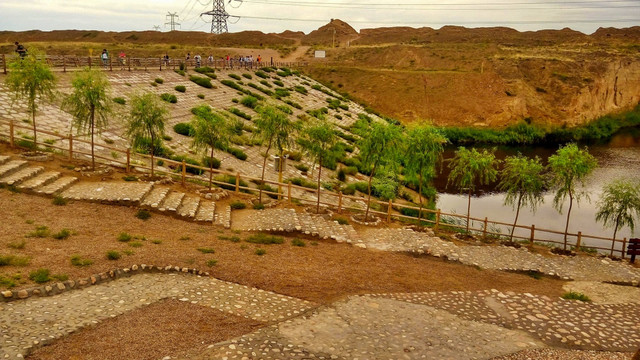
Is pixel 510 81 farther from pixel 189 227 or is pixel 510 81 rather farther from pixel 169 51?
pixel 189 227

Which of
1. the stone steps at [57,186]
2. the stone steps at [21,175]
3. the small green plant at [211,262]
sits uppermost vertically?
the stone steps at [21,175]

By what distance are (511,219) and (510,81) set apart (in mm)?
44283

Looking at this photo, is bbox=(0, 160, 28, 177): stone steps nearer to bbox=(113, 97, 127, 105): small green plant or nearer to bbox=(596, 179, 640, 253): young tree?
bbox=(113, 97, 127, 105): small green plant

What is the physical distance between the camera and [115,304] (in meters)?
10.9

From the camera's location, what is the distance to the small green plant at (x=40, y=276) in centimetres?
1121

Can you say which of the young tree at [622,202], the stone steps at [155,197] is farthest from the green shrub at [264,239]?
the young tree at [622,202]

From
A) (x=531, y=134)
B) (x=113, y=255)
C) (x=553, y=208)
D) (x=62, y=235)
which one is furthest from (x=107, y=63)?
(x=531, y=134)

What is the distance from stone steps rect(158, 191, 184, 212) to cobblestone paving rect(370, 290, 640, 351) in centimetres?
919

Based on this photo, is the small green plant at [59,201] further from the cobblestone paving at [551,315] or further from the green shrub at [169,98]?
the green shrub at [169,98]

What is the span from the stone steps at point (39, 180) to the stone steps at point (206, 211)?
5.73 m

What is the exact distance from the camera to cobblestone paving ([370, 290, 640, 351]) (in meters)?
11.8

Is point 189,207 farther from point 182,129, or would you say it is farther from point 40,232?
point 182,129

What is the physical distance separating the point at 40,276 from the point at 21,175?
327 inches

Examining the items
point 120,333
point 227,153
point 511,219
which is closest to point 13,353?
point 120,333
